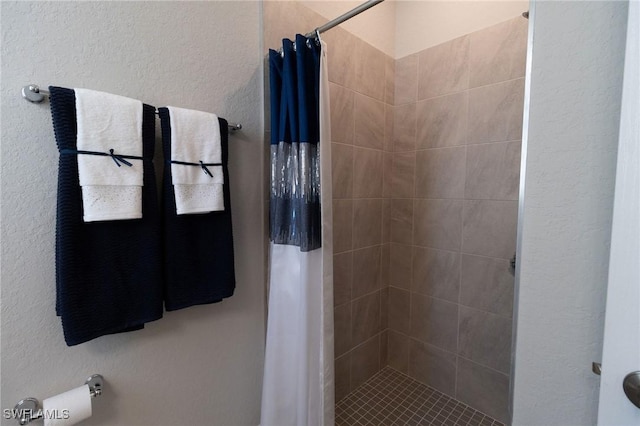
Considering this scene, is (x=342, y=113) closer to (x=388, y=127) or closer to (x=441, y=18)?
(x=388, y=127)

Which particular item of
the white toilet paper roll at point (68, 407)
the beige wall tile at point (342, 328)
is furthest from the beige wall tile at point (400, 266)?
the white toilet paper roll at point (68, 407)

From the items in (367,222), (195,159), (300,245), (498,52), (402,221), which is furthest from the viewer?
(402,221)

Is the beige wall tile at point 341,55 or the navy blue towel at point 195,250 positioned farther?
the beige wall tile at point 341,55

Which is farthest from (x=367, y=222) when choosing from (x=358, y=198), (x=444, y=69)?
(x=444, y=69)

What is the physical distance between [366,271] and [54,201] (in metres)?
1.54

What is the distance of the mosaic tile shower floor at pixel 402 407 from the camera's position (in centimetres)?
159

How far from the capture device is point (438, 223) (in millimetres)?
1773

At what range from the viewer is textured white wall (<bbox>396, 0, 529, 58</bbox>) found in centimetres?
149

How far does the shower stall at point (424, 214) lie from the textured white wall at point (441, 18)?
1 centimetres

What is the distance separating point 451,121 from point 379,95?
1.57ft

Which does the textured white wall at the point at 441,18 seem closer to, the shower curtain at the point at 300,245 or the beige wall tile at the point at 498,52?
the beige wall tile at the point at 498,52

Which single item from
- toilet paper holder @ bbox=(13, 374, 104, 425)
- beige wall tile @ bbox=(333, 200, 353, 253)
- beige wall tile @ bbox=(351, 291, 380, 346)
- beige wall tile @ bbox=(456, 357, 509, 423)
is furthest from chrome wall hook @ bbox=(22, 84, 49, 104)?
beige wall tile @ bbox=(456, 357, 509, 423)

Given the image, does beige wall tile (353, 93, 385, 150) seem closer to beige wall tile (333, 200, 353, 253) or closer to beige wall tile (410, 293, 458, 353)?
beige wall tile (333, 200, 353, 253)

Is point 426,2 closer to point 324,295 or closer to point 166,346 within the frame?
point 324,295
